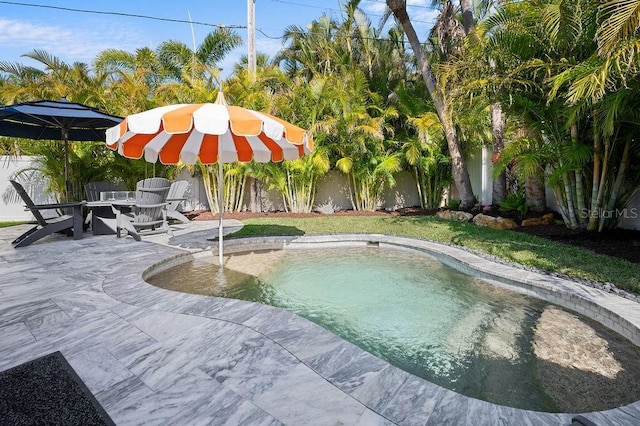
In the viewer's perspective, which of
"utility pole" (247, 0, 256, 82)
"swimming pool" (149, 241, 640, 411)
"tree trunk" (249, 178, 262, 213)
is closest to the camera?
"swimming pool" (149, 241, 640, 411)

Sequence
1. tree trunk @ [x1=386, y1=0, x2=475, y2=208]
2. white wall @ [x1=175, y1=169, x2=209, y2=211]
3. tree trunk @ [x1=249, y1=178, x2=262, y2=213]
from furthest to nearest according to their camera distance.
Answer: white wall @ [x1=175, y1=169, x2=209, y2=211], tree trunk @ [x1=249, y1=178, x2=262, y2=213], tree trunk @ [x1=386, y1=0, x2=475, y2=208]

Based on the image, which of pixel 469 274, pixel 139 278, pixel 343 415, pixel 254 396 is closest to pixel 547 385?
pixel 343 415

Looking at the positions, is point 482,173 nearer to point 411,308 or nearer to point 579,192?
point 579,192

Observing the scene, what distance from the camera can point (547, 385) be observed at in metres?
2.53

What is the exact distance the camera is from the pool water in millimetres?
2703

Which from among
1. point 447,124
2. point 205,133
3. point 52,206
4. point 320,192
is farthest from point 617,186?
point 52,206

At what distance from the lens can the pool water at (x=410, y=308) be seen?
8.87 feet

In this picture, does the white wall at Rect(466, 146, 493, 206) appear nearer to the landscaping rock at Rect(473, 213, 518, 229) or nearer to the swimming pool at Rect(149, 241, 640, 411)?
the landscaping rock at Rect(473, 213, 518, 229)

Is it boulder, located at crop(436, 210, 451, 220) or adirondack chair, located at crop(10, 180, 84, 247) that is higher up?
adirondack chair, located at crop(10, 180, 84, 247)

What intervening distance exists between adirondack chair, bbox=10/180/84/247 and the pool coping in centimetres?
273

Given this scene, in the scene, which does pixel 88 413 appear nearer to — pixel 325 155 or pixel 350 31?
pixel 325 155

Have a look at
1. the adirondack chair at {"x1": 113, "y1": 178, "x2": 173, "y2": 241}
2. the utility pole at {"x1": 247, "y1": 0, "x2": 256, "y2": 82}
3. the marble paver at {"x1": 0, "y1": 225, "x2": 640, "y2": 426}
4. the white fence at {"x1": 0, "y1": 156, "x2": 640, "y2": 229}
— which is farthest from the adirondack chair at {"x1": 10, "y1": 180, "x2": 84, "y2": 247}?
the utility pole at {"x1": 247, "y1": 0, "x2": 256, "y2": 82}

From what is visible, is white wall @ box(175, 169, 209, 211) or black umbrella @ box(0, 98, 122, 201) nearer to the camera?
black umbrella @ box(0, 98, 122, 201)

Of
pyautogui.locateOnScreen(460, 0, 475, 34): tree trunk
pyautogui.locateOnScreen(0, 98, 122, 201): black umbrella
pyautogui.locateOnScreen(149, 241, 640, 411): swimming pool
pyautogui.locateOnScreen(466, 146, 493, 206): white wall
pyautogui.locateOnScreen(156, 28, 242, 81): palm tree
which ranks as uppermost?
pyautogui.locateOnScreen(156, 28, 242, 81): palm tree
